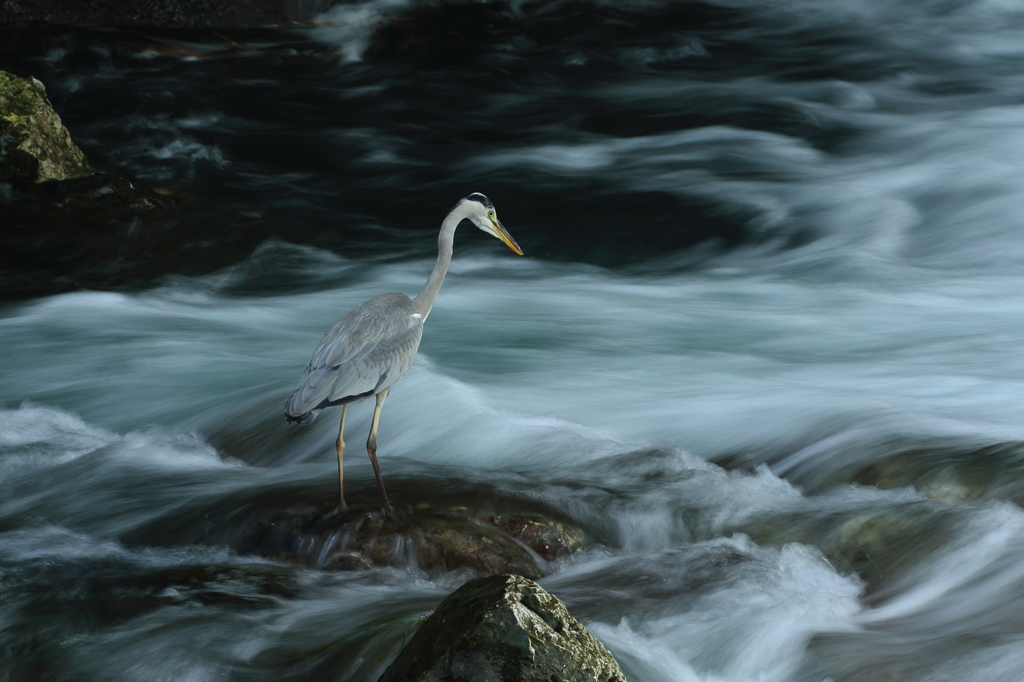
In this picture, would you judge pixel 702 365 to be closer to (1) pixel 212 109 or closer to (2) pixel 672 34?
(1) pixel 212 109

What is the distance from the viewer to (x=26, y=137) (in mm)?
9414

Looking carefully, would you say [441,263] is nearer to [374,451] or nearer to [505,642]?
[374,451]

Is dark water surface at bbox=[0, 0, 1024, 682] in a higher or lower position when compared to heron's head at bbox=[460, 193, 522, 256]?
lower

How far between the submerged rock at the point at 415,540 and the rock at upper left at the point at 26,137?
643cm

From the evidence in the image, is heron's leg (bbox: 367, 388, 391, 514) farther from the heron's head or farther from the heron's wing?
the heron's head

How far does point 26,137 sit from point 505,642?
8428mm

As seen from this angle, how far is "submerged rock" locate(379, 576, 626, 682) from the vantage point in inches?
101

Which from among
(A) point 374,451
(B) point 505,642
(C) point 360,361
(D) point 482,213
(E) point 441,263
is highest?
(D) point 482,213

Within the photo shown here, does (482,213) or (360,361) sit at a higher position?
(482,213)

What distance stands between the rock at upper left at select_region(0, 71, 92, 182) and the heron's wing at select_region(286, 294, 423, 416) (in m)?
6.18

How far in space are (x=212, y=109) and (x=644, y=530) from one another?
9.68m

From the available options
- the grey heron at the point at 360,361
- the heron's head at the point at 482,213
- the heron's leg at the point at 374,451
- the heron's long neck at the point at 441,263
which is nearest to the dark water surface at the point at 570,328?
the heron's leg at the point at 374,451

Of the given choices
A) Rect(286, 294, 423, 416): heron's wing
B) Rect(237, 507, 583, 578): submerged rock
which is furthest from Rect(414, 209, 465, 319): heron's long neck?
Rect(237, 507, 583, 578): submerged rock

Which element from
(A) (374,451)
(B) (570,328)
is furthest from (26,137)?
(A) (374,451)
